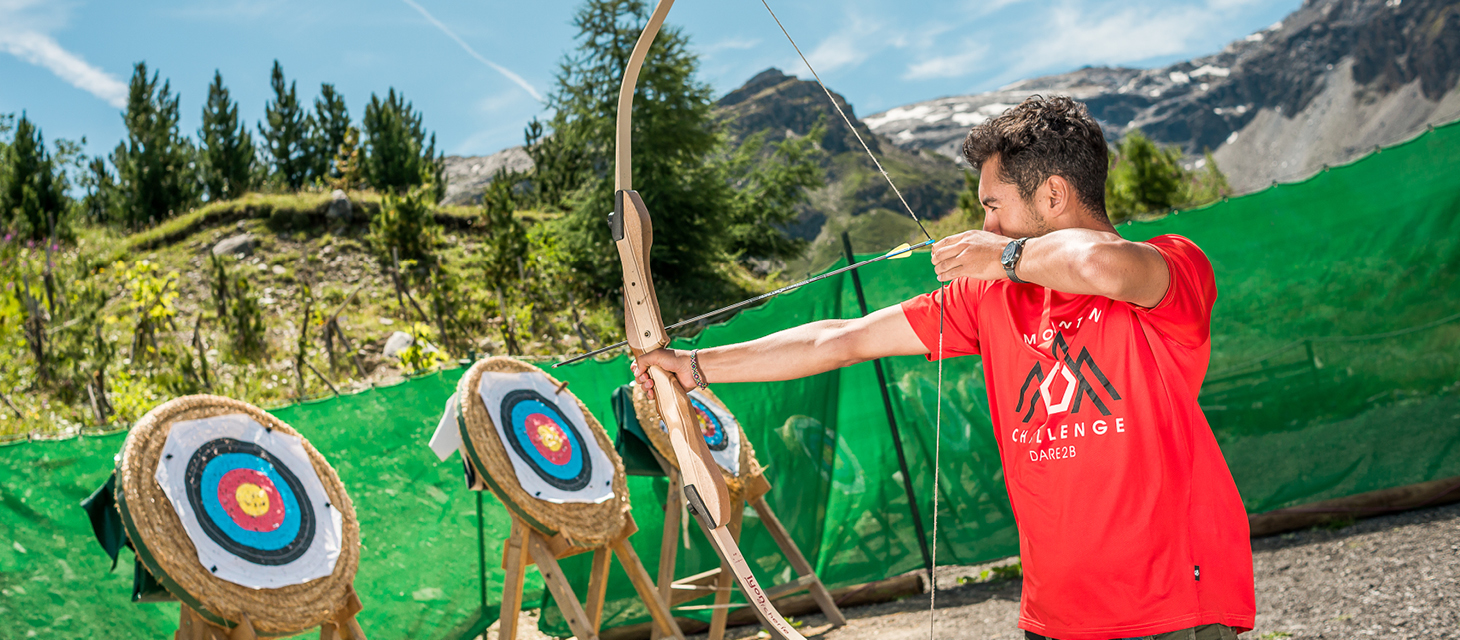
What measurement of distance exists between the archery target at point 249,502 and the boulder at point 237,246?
11778mm

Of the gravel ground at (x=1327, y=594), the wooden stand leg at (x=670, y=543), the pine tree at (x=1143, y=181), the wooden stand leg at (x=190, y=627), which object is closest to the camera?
the wooden stand leg at (x=190, y=627)

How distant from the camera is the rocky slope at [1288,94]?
91.0 meters

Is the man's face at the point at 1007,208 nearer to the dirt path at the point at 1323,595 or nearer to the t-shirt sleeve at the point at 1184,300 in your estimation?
the t-shirt sleeve at the point at 1184,300

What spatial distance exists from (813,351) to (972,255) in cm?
39

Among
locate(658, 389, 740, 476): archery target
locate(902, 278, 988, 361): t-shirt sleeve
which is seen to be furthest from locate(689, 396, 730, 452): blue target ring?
locate(902, 278, 988, 361): t-shirt sleeve

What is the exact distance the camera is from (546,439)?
2826mm

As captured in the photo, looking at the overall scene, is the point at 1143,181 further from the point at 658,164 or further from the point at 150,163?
the point at 150,163

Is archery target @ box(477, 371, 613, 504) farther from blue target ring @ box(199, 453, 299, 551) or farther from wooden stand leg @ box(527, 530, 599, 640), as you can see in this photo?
blue target ring @ box(199, 453, 299, 551)

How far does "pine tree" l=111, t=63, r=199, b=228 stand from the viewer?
17.9m

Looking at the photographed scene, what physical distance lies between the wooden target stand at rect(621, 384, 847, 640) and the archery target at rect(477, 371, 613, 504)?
22 centimetres

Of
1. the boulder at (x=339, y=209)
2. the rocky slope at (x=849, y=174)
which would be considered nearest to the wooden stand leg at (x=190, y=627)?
the boulder at (x=339, y=209)

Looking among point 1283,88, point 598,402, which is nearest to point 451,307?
point 598,402

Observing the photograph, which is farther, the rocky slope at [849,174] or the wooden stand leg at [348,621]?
the rocky slope at [849,174]

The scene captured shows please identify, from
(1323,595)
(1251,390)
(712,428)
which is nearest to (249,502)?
(712,428)
